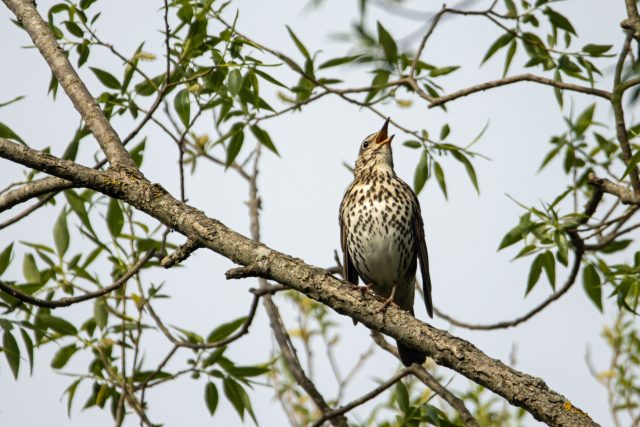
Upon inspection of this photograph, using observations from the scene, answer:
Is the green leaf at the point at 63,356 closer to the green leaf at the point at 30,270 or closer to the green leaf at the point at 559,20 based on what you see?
the green leaf at the point at 30,270

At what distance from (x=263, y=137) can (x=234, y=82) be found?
0.99m

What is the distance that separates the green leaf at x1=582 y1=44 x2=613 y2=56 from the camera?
5.50m

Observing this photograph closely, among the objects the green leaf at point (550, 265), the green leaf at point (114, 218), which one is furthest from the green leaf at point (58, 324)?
the green leaf at point (550, 265)

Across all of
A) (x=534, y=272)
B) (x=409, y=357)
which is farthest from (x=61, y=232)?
(x=534, y=272)

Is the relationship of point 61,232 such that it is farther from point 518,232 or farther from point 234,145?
point 518,232

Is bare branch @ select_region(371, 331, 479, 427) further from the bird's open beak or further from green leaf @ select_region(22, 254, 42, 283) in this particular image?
the bird's open beak

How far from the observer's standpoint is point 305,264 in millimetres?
3570

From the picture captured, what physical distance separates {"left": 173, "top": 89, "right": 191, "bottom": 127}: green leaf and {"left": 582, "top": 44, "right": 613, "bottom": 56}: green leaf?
2.63m

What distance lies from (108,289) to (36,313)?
0.95 m

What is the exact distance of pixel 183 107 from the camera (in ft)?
15.9

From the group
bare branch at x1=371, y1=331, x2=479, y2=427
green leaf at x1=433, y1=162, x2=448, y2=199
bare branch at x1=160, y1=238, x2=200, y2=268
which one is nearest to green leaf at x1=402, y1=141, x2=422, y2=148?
green leaf at x1=433, y1=162, x2=448, y2=199

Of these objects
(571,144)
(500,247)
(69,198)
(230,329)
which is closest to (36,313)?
(69,198)

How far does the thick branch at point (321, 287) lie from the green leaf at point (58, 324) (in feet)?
5.64

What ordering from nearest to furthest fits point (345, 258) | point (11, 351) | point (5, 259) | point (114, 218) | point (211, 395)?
point (11, 351), point (5, 259), point (211, 395), point (114, 218), point (345, 258)
